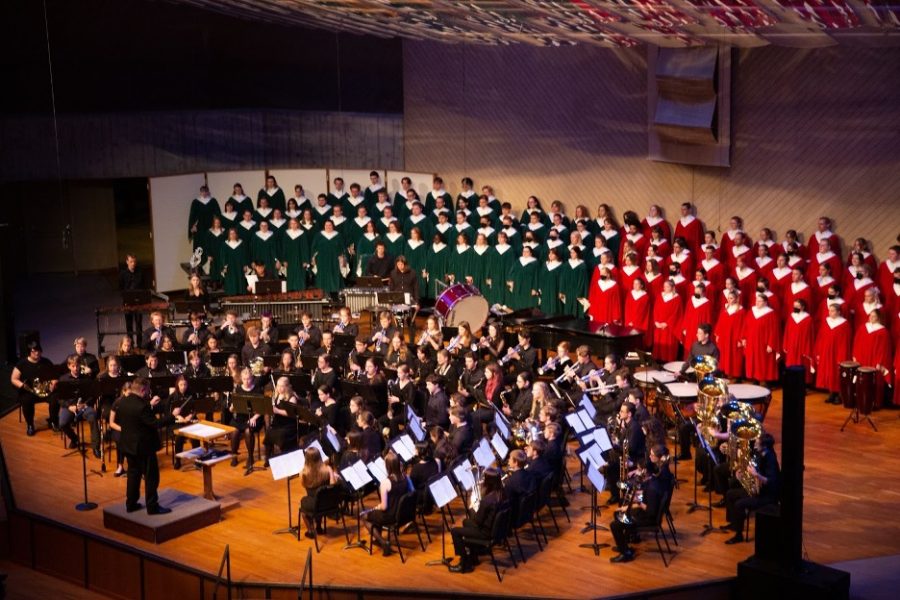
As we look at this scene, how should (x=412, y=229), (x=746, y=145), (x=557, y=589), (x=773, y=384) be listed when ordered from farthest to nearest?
(x=412, y=229), (x=746, y=145), (x=773, y=384), (x=557, y=589)

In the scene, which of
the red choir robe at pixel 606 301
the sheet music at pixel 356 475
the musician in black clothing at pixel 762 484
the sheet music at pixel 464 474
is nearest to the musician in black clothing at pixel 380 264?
the red choir robe at pixel 606 301

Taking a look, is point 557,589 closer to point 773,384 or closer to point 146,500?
point 146,500

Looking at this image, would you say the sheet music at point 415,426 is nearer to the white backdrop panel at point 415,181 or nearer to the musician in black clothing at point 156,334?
the musician in black clothing at point 156,334

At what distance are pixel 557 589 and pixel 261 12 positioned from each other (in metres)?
12.7

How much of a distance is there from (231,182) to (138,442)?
36.5ft

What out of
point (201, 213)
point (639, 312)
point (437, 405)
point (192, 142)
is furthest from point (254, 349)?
point (192, 142)

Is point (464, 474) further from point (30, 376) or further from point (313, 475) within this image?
point (30, 376)

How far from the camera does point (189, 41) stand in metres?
22.3

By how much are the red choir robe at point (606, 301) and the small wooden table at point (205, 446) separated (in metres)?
6.30

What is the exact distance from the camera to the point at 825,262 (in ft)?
52.0

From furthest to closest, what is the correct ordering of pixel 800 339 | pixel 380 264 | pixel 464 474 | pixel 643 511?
1. pixel 380 264
2. pixel 800 339
3. pixel 643 511
4. pixel 464 474

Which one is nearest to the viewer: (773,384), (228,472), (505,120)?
(228,472)

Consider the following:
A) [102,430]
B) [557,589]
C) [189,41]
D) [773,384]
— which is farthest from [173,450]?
[189,41]

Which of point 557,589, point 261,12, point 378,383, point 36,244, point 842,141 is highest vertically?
point 261,12
